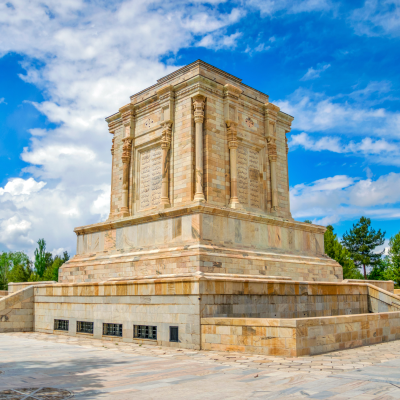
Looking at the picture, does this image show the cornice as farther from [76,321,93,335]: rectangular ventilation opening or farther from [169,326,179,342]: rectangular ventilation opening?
[169,326,179,342]: rectangular ventilation opening

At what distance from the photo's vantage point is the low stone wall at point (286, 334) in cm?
1038

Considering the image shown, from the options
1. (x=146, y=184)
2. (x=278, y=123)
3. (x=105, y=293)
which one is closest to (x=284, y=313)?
(x=105, y=293)

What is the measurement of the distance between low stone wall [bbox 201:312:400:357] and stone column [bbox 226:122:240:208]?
9.15 m

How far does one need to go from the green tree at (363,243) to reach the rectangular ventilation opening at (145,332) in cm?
4772

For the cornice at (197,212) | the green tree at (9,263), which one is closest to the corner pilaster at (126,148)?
the cornice at (197,212)

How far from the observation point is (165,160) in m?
21.3

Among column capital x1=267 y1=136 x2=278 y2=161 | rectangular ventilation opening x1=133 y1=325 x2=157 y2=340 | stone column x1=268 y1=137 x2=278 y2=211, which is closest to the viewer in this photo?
rectangular ventilation opening x1=133 y1=325 x2=157 y2=340

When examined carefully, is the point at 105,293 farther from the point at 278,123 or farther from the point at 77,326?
the point at 278,123

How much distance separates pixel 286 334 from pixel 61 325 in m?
11.1

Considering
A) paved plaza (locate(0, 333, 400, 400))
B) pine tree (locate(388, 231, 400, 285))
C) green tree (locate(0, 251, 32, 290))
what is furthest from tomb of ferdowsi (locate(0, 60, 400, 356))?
green tree (locate(0, 251, 32, 290))

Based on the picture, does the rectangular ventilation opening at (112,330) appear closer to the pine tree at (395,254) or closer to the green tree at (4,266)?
the pine tree at (395,254)

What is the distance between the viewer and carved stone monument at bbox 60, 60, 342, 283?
17.9 metres

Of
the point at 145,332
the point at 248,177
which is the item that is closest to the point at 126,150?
the point at 248,177

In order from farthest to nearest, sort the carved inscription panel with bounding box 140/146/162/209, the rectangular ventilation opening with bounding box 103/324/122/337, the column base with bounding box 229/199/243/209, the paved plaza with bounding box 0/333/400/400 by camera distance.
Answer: the carved inscription panel with bounding box 140/146/162/209 < the column base with bounding box 229/199/243/209 < the rectangular ventilation opening with bounding box 103/324/122/337 < the paved plaza with bounding box 0/333/400/400
